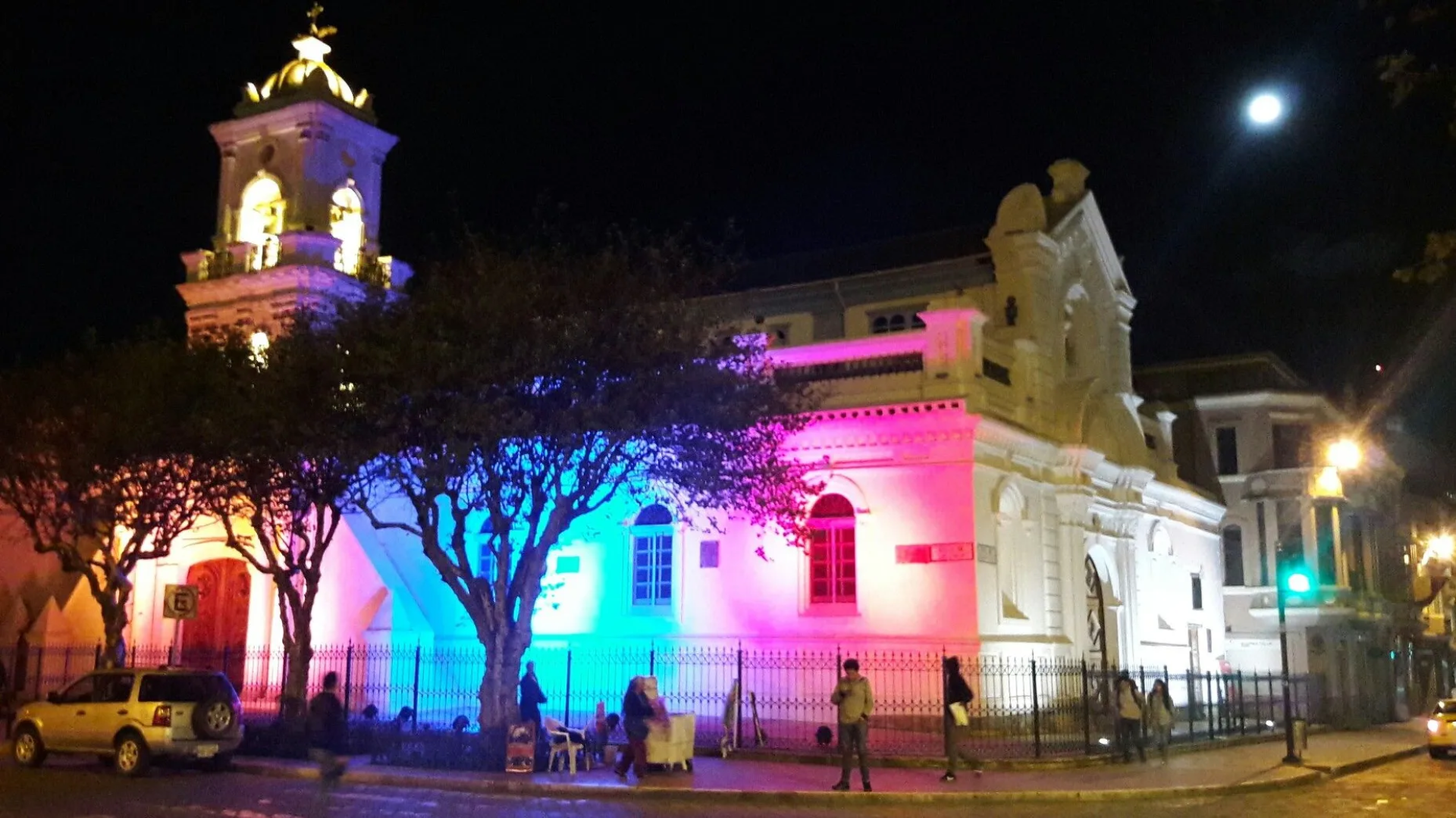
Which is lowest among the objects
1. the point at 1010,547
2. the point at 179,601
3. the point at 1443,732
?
the point at 1443,732

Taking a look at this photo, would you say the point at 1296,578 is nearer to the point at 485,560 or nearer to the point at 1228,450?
the point at 485,560

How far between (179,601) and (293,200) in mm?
16675

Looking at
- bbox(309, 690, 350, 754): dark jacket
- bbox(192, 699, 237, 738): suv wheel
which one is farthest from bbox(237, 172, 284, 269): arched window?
bbox(309, 690, 350, 754): dark jacket

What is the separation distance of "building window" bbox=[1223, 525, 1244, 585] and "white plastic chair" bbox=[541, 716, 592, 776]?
95.3 feet

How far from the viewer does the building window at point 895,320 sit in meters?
31.5

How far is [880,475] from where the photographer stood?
25.5 metres

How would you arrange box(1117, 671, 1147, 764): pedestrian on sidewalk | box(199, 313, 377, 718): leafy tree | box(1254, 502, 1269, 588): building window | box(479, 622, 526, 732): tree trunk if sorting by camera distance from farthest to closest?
box(1254, 502, 1269, 588): building window → box(1117, 671, 1147, 764): pedestrian on sidewalk → box(199, 313, 377, 718): leafy tree → box(479, 622, 526, 732): tree trunk

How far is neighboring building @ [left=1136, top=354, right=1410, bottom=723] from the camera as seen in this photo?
3969 cm

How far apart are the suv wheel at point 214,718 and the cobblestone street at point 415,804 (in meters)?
0.65

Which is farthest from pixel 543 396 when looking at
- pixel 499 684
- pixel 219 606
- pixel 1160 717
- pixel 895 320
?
pixel 219 606

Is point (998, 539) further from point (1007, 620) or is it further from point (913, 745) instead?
point (913, 745)

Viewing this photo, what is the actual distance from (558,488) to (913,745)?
25.2 feet

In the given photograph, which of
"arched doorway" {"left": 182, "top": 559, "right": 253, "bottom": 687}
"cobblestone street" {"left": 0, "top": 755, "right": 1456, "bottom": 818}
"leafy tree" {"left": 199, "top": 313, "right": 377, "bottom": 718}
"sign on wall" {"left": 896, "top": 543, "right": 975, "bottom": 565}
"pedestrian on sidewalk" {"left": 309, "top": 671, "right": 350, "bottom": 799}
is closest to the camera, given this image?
"pedestrian on sidewalk" {"left": 309, "top": 671, "right": 350, "bottom": 799}

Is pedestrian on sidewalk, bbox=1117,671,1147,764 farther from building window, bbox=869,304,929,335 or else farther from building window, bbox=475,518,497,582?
building window, bbox=475,518,497,582
